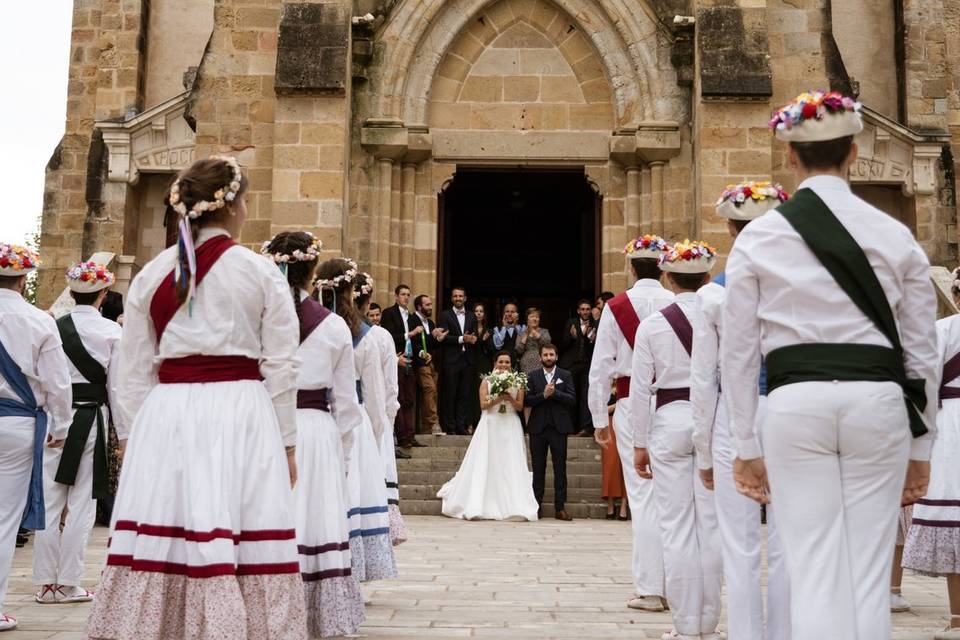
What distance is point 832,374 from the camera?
371cm

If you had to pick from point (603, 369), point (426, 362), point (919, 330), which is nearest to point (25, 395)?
point (603, 369)

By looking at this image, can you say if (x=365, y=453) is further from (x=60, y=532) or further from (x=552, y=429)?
(x=552, y=429)

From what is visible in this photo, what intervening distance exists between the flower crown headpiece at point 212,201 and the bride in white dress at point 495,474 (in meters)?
9.60

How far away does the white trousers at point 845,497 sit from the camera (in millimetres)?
3643

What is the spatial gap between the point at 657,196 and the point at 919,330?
11853mm

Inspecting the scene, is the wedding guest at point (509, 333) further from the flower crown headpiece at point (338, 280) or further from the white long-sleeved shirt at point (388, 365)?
the flower crown headpiece at point (338, 280)

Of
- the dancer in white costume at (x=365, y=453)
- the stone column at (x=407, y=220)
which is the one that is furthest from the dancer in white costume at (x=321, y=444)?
the stone column at (x=407, y=220)

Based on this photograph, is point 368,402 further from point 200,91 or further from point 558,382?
point 200,91

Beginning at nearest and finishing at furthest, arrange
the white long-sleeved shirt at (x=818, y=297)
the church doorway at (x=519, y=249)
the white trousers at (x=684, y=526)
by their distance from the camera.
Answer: the white long-sleeved shirt at (x=818, y=297) < the white trousers at (x=684, y=526) < the church doorway at (x=519, y=249)

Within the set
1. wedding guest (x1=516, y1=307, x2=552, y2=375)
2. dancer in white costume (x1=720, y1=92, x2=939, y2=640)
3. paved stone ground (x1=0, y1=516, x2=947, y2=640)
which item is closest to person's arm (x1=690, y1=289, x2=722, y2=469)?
dancer in white costume (x1=720, y1=92, x2=939, y2=640)

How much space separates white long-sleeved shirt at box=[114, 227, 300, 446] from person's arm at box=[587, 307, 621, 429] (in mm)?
3330

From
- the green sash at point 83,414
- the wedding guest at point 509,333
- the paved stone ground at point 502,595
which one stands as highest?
the wedding guest at point 509,333

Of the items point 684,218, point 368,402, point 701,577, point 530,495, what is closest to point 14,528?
point 368,402

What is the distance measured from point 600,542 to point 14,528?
6.08m
